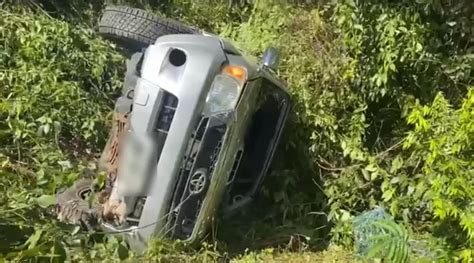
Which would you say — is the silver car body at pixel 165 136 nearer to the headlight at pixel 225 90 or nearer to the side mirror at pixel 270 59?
the headlight at pixel 225 90

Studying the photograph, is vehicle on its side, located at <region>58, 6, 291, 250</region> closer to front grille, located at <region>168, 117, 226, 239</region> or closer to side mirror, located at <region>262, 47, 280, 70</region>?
front grille, located at <region>168, 117, 226, 239</region>

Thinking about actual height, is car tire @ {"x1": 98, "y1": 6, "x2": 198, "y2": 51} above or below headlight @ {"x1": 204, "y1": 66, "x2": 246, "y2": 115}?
above

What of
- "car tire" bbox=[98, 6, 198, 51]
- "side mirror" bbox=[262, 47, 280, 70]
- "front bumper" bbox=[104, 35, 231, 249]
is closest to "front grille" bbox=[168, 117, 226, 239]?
"front bumper" bbox=[104, 35, 231, 249]

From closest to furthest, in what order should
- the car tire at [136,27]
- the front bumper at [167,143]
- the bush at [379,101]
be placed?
the front bumper at [167,143] < the bush at [379,101] < the car tire at [136,27]

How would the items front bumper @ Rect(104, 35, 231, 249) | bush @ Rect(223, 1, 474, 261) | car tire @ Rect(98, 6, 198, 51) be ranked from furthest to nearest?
car tire @ Rect(98, 6, 198, 51) → bush @ Rect(223, 1, 474, 261) → front bumper @ Rect(104, 35, 231, 249)

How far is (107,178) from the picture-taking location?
5172 mm

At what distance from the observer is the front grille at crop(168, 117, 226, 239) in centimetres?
481

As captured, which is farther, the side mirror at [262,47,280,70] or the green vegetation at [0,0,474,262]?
the side mirror at [262,47,280,70]

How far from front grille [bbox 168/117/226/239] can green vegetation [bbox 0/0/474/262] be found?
0.17m

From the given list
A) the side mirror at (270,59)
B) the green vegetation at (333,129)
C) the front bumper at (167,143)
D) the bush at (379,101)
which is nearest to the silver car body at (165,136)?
the front bumper at (167,143)

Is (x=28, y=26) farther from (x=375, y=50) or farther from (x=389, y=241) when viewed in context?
(x=389, y=241)

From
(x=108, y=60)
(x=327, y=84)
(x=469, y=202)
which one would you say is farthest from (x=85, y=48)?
(x=469, y=202)

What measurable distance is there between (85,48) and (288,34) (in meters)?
1.79

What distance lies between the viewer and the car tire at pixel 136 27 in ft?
18.2
